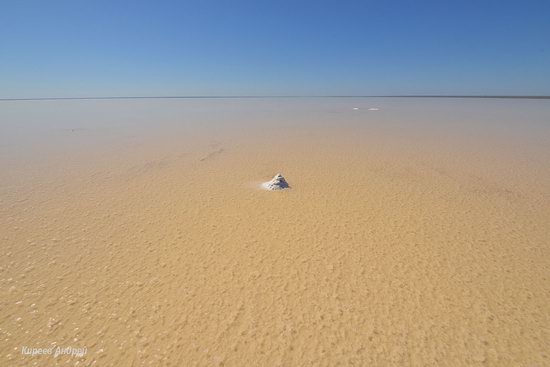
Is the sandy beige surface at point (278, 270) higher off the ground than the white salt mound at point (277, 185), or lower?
lower

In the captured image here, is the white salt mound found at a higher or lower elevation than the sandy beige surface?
higher

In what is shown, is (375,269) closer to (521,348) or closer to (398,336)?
(398,336)

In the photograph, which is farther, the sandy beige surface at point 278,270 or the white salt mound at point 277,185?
the white salt mound at point 277,185

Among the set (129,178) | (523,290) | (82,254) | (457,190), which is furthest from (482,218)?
(129,178)

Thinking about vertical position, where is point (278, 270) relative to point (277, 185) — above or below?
below

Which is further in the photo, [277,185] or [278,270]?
[277,185]

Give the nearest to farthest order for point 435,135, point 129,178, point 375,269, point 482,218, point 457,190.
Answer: point 375,269 < point 482,218 < point 457,190 < point 129,178 < point 435,135

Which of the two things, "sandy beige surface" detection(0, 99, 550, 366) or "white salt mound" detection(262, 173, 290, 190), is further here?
"white salt mound" detection(262, 173, 290, 190)

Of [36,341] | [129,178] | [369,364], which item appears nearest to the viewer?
[369,364]
